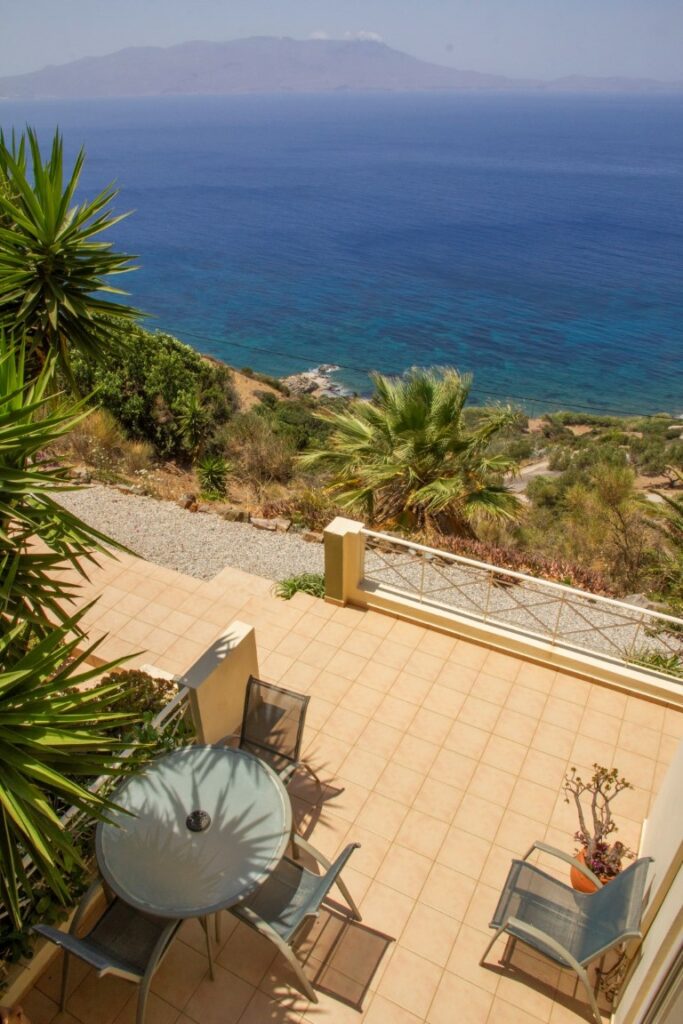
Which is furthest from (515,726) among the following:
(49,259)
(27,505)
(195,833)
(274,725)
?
(49,259)

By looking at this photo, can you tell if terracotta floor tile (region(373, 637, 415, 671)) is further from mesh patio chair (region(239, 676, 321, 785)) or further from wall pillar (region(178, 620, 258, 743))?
mesh patio chair (region(239, 676, 321, 785))

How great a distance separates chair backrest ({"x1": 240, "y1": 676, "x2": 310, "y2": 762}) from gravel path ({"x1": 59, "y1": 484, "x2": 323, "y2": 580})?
13.6ft

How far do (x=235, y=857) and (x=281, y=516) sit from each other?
317 inches

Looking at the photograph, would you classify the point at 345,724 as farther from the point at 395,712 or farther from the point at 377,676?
the point at 377,676

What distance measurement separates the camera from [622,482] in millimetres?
14156

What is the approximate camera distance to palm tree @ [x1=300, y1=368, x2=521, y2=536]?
354 inches

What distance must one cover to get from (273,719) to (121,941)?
1739 millimetres

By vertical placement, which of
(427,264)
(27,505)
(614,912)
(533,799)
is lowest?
(427,264)

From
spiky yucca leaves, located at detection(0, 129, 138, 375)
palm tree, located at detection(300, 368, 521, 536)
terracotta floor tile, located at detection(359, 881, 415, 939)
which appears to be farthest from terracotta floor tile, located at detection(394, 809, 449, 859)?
spiky yucca leaves, located at detection(0, 129, 138, 375)

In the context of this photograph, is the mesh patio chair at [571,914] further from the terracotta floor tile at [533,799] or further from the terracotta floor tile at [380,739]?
the terracotta floor tile at [380,739]

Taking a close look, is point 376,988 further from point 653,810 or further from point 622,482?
point 622,482

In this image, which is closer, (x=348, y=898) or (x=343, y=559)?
(x=348, y=898)

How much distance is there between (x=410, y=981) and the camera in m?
4.25

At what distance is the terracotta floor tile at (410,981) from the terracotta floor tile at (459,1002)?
0.15 ft
